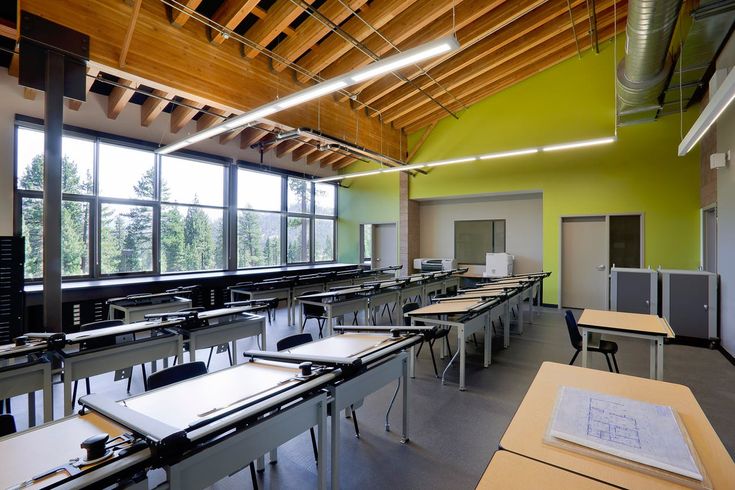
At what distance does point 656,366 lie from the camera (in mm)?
3057

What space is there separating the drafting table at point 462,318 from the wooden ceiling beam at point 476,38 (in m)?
4.22

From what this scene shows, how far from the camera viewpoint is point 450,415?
9.72ft

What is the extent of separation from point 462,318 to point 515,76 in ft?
20.8

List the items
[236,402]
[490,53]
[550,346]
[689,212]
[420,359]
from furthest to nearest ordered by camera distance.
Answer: [490,53], [689,212], [550,346], [420,359], [236,402]

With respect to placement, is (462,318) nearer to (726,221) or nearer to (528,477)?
(528,477)

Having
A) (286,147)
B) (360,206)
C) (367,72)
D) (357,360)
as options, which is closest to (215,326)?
(357,360)

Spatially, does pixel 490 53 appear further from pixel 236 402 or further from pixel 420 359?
pixel 236 402

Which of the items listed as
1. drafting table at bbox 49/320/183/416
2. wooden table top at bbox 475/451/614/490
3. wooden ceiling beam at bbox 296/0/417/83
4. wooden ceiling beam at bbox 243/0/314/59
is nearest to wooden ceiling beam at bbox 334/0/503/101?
wooden ceiling beam at bbox 296/0/417/83

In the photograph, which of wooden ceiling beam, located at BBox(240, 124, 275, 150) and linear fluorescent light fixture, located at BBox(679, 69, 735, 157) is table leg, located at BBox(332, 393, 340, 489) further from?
wooden ceiling beam, located at BBox(240, 124, 275, 150)

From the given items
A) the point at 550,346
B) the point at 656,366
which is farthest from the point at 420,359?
the point at 656,366

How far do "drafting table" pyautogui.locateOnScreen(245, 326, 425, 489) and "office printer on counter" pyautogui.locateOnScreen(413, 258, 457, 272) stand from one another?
632cm

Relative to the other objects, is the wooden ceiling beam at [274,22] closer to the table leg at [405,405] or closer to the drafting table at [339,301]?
the drafting table at [339,301]

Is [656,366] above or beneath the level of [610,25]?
beneath

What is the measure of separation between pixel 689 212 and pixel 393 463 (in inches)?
274
